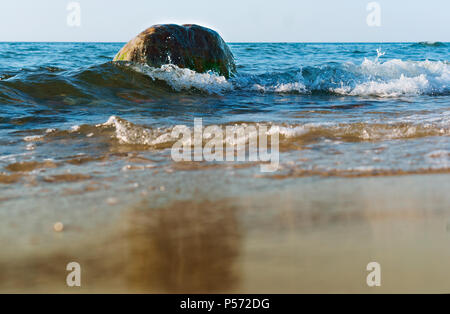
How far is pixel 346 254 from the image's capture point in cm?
142

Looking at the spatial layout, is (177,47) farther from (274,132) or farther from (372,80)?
(274,132)

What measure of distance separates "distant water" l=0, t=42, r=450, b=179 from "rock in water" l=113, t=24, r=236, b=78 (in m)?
0.20

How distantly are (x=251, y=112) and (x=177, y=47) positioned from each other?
229cm

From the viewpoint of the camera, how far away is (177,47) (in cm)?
654

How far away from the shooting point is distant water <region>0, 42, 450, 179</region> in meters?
2.73

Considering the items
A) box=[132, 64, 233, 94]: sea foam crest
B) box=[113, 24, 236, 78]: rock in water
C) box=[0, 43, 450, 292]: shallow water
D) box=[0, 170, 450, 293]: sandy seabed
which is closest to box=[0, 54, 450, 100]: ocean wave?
box=[132, 64, 233, 94]: sea foam crest

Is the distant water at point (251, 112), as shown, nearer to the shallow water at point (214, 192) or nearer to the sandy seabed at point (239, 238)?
the shallow water at point (214, 192)

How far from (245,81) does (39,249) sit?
5861mm

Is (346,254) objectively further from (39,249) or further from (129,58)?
(129,58)

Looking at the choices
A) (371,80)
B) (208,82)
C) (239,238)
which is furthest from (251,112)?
(371,80)

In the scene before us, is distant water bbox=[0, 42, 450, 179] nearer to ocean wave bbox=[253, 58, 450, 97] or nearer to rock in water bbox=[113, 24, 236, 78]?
ocean wave bbox=[253, 58, 450, 97]

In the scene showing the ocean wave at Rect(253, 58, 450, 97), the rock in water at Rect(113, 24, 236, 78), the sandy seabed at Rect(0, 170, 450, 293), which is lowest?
the sandy seabed at Rect(0, 170, 450, 293)
